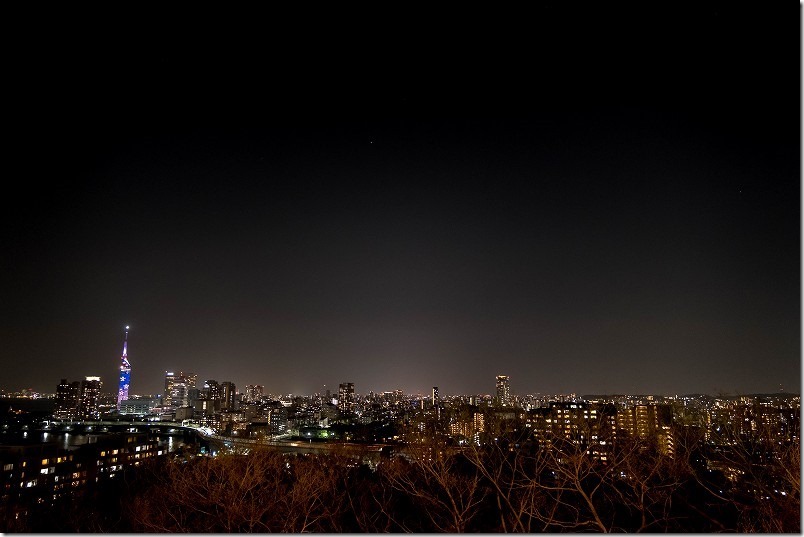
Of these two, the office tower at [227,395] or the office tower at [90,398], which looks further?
the office tower at [227,395]

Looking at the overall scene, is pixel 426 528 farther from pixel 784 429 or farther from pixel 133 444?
pixel 133 444

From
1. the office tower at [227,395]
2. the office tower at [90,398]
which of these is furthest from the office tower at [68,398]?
the office tower at [227,395]

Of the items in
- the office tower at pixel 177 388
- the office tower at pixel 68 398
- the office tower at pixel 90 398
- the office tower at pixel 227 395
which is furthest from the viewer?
the office tower at pixel 177 388

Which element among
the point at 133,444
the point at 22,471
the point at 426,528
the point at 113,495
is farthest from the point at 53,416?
the point at 426,528

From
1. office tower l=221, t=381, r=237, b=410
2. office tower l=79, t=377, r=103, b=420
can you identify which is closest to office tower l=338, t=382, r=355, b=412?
office tower l=221, t=381, r=237, b=410

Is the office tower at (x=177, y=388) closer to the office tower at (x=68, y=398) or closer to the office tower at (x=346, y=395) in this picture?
the office tower at (x=68, y=398)

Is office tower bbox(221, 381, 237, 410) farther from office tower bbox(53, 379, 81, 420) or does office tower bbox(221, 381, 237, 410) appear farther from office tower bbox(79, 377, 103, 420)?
office tower bbox(53, 379, 81, 420)
